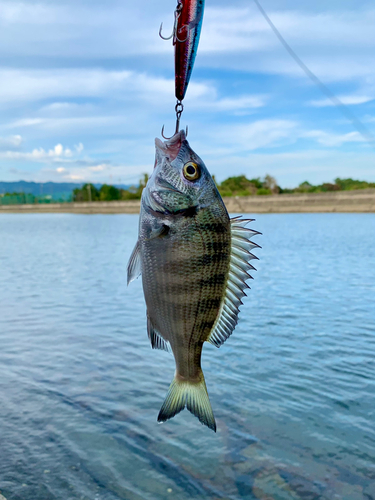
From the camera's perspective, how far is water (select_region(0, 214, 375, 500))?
6.55 metres

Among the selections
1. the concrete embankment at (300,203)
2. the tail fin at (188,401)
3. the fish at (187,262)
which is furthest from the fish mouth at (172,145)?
the concrete embankment at (300,203)

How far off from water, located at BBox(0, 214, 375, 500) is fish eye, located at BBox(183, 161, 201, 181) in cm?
493

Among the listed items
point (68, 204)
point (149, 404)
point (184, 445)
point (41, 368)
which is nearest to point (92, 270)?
point (41, 368)

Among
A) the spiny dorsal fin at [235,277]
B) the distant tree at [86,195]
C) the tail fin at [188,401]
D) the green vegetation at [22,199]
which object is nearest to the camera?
the spiny dorsal fin at [235,277]

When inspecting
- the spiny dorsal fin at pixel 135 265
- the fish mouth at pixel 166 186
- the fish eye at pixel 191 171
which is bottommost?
the spiny dorsal fin at pixel 135 265

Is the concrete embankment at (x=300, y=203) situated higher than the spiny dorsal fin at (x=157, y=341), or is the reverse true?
the spiny dorsal fin at (x=157, y=341)

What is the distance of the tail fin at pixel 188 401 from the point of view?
10.3ft

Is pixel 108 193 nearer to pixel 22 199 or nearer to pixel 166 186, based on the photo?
pixel 22 199

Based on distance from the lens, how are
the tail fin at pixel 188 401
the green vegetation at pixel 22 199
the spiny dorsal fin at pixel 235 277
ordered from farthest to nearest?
the green vegetation at pixel 22 199
the tail fin at pixel 188 401
the spiny dorsal fin at pixel 235 277

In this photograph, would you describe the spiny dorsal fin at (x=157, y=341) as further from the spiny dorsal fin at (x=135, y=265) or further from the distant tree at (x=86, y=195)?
the distant tree at (x=86, y=195)

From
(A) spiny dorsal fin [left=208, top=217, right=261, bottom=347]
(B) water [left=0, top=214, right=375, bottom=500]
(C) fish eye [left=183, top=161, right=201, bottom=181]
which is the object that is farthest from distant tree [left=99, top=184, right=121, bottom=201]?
(C) fish eye [left=183, top=161, right=201, bottom=181]

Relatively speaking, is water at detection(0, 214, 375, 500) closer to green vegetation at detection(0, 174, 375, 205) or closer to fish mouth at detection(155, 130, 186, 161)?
fish mouth at detection(155, 130, 186, 161)

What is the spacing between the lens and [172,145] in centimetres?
289

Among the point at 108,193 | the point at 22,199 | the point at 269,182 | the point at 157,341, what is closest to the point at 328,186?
the point at 269,182
